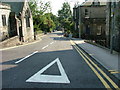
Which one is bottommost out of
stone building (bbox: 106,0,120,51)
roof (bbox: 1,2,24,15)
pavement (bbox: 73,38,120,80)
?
pavement (bbox: 73,38,120,80)

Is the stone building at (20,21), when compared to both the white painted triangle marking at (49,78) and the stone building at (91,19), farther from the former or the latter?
the white painted triangle marking at (49,78)

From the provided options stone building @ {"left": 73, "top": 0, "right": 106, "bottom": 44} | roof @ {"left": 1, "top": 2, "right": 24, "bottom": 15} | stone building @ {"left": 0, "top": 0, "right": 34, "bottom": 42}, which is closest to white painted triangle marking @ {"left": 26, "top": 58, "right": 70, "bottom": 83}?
stone building @ {"left": 0, "top": 0, "right": 34, "bottom": 42}

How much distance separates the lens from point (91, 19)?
38844 millimetres

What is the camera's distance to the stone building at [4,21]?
26.5 m

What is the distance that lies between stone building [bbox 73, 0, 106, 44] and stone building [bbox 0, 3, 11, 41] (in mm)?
19892

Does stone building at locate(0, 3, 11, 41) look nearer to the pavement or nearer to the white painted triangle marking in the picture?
the pavement

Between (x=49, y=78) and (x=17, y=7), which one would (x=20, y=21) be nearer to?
(x=17, y=7)

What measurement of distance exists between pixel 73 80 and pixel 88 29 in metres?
35.2

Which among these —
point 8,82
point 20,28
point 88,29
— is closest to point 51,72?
point 8,82

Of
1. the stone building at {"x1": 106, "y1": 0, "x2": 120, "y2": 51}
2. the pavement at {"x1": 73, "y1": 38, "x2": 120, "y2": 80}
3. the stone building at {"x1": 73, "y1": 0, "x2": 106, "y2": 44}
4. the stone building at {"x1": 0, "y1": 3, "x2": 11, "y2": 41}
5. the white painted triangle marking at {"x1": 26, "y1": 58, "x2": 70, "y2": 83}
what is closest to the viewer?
the white painted triangle marking at {"x1": 26, "y1": 58, "x2": 70, "y2": 83}

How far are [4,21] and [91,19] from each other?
897 inches

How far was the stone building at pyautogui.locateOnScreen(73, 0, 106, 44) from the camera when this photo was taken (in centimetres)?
3897

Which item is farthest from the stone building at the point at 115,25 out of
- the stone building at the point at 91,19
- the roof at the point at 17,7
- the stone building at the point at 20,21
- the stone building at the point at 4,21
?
the roof at the point at 17,7

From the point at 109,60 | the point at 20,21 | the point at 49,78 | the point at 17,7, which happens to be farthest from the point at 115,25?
the point at 17,7
